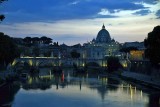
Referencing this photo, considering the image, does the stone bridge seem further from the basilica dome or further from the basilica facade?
the basilica dome

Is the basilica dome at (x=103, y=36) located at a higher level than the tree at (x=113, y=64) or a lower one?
higher

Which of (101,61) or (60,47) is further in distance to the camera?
(60,47)

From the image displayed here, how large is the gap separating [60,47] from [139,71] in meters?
102

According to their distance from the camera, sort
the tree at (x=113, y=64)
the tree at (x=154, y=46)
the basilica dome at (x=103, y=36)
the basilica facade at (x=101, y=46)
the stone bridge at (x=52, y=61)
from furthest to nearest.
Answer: the basilica dome at (x=103, y=36) < the basilica facade at (x=101, y=46) < the stone bridge at (x=52, y=61) < the tree at (x=113, y=64) < the tree at (x=154, y=46)

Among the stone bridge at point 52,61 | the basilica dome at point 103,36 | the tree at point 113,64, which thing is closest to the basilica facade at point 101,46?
the basilica dome at point 103,36

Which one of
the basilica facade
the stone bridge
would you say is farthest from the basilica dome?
the stone bridge

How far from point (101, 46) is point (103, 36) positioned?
10.00m

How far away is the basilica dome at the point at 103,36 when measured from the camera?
527 ft

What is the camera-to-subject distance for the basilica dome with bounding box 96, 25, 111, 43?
160500 mm

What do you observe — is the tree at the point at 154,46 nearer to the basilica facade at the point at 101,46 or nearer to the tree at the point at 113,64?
the tree at the point at 113,64

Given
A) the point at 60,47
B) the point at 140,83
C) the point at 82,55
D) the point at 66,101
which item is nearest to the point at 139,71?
the point at 140,83

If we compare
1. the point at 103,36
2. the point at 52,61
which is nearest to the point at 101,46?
the point at 103,36

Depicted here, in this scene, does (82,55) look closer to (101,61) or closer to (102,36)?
(102,36)

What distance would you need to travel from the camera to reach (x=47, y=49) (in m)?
156
